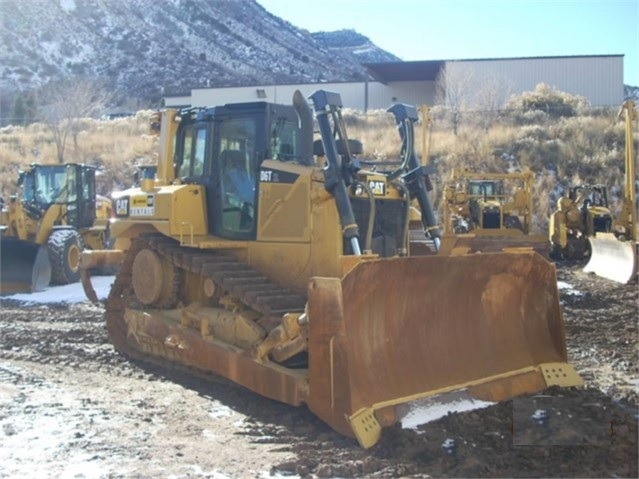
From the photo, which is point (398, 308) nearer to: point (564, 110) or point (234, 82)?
point (564, 110)

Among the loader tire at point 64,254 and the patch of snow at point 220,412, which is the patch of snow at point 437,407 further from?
the loader tire at point 64,254

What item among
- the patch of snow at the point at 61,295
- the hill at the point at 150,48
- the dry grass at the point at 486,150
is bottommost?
the patch of snow at the point at 61,295

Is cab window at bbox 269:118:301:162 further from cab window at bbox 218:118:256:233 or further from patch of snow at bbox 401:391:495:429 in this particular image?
patch of snow at bbox 401:391:495:429

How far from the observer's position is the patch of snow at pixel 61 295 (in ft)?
44.5

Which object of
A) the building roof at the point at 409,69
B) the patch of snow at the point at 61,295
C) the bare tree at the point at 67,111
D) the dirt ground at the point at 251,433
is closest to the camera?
the dirt ground at the point at 251,433

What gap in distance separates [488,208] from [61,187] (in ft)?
41.4

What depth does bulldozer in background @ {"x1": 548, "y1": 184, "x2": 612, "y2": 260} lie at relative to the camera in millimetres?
21719

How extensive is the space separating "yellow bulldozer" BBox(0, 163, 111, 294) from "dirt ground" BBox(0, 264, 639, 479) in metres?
6.26

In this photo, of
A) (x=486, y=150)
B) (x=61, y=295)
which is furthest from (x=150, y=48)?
Result: (x=61, y=295)

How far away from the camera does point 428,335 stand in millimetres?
6316

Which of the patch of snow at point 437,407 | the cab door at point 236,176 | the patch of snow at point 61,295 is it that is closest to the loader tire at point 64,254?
the patch of snow at point 61,295

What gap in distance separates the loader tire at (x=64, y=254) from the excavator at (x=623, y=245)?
11.4m

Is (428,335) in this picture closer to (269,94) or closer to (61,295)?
(61,295)

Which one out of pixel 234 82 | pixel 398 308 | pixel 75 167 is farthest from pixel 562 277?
pixel 234 82
